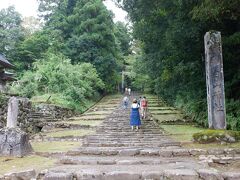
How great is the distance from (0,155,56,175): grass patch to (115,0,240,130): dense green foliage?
22.7 ft

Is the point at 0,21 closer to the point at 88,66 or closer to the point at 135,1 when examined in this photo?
the point at 88,66

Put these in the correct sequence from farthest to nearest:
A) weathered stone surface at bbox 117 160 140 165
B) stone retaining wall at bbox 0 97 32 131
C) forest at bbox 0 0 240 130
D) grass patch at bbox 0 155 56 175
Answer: stone retaining wall at bbox 0 97 32 131 → forest at bbox 0 0 240 130 → weathered stone surface at bbox 117 160 140 165 → grass patch at bbox 0 155 56 175

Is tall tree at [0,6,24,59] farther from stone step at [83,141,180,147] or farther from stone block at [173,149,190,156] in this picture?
stone block at [173,149,190,156]

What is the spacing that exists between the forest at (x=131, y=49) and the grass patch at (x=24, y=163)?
6921 millimetres

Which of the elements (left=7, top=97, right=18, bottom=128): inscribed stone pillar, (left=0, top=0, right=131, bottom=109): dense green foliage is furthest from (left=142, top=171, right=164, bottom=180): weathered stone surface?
(left=0, top=0, right=131, bottom=109): dense green foliage

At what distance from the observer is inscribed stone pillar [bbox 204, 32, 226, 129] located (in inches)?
404

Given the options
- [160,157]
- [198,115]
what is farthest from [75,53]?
[160,157]

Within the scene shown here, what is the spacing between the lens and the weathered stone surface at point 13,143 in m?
8.34

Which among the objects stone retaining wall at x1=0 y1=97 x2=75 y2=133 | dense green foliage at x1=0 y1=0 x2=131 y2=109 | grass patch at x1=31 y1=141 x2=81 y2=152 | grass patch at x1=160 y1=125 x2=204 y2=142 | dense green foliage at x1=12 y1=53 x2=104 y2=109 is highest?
dense green foliage at x1=0 y1=0 x2=131 y2=109

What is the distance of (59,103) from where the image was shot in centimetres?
2225

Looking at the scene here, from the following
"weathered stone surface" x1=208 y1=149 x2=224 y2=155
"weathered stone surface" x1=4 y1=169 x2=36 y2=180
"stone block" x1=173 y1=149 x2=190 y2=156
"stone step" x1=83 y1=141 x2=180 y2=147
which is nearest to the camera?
"weathered stone surface" x1=4 y1=169 x2=36 y2=180

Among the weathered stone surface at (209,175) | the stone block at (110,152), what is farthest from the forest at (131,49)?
the weathered stone surface at (209,175)

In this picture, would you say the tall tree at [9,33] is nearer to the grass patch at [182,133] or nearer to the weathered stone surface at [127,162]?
the grass patch at [182,133]

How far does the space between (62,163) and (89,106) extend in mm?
21006
